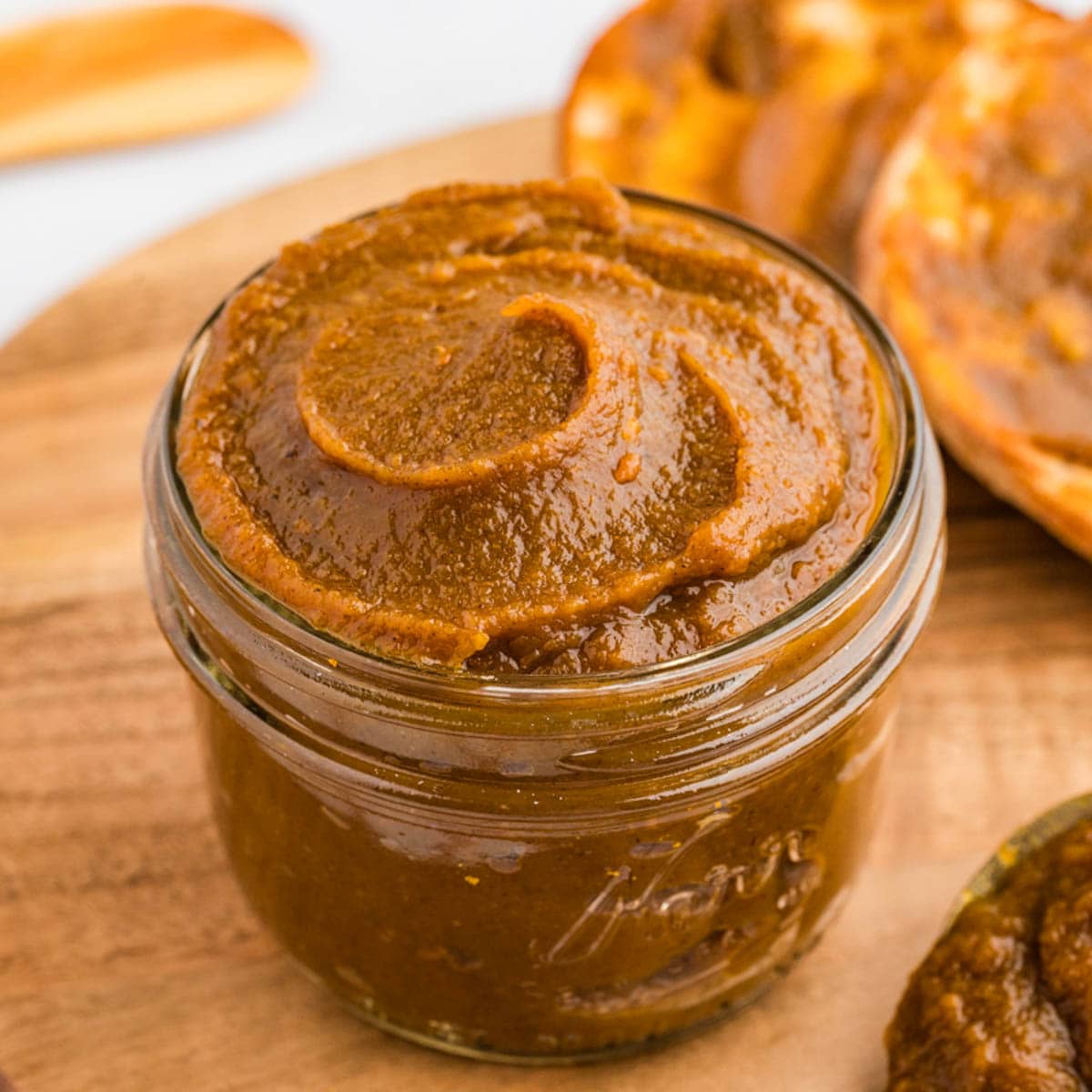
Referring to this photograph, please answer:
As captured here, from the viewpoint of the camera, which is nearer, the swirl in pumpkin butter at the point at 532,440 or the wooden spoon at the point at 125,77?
the swirl in pumpkin butter at the point at 532,440

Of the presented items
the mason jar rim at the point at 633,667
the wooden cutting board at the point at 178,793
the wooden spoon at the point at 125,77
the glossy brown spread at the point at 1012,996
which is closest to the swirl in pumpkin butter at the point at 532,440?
the mason jar rim at the point at 633,667

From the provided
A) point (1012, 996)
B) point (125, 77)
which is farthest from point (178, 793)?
point (125, 77)

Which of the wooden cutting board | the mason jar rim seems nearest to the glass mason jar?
the mason jar rim

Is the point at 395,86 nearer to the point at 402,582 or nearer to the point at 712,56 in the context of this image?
the point at 712,56

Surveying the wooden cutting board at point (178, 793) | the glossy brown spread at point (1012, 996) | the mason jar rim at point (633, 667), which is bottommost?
the wooden cutting board at point (178, 793)

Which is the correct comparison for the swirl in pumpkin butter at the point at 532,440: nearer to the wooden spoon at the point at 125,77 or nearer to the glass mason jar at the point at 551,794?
the glass mason jar at the point at 551,794

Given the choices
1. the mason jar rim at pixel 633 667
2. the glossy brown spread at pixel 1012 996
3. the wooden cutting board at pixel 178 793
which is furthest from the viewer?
the wooden cutting board at pixel 178 793

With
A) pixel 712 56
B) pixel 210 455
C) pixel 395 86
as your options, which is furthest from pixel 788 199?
pixel 395 86
